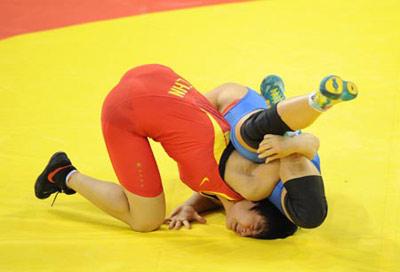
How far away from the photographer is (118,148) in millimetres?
2711

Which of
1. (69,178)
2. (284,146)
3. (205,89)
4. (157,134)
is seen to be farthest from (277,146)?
(205,89)

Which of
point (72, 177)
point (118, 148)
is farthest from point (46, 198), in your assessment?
point (118, 148)

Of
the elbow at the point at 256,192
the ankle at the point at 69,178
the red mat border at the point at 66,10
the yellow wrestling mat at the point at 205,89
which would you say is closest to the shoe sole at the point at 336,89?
the elbow at the point at 256,192

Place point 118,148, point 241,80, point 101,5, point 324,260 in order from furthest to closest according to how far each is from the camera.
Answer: point 101,5
point 241,80
point 118,148
point 324,260

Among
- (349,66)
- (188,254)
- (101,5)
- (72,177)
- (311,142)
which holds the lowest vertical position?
(188,254)

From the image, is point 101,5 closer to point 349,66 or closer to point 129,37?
point 129,37

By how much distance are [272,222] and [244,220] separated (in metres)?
0.10

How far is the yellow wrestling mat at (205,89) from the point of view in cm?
258

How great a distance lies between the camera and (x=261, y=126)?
2.51 m

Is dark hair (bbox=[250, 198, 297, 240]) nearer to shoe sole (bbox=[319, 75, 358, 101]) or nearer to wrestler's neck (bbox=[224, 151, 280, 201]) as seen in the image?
wrestler's neck (bbox=[224, 151, 280, 201])

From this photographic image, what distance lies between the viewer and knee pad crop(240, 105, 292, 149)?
2.46 metres

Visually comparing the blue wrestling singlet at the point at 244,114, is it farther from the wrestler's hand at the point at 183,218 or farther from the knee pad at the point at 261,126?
the wrestler's hand at the point at 183,218

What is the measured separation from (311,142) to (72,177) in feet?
3.10

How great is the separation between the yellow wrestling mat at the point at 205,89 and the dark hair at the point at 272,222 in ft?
0.12
